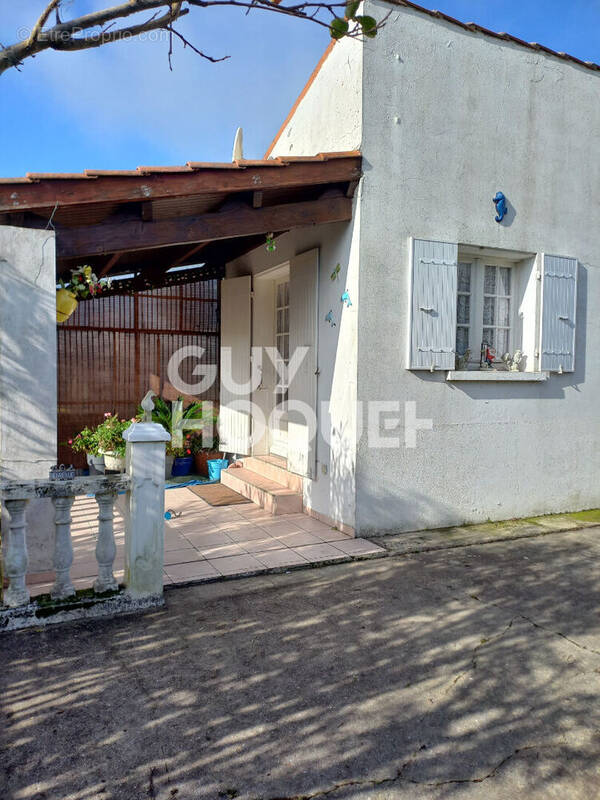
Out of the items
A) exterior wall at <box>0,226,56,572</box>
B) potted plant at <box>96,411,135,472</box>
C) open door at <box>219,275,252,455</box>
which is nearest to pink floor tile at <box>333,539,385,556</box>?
exterior wall at <box>0,226,56,572</box>

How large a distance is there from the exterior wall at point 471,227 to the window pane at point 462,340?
449 millimetres

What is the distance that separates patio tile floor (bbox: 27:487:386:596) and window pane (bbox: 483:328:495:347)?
105 inches

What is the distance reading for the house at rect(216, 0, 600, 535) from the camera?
5.30m

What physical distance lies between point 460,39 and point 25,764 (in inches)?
260

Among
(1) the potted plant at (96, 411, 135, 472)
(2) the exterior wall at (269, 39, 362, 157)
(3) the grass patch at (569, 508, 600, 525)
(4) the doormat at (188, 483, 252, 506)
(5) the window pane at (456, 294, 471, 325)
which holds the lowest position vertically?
(3) the grass patch at (569, 508, 600, 525)

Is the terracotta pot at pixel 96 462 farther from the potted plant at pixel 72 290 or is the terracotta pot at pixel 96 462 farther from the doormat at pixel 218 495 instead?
the potted plant at pixel 72 290

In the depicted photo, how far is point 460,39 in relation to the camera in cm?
552

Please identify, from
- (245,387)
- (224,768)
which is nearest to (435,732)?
(224,768)

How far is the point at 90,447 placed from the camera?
760 centimetres

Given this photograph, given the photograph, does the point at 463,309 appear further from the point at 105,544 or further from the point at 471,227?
the point at 105,544

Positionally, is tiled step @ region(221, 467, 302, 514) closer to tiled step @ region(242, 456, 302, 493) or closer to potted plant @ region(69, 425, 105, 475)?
tiled step @ region(242, 456, 302, 493)

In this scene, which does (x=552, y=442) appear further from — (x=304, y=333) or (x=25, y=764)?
(x=25, y=764)

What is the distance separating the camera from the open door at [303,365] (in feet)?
19.6

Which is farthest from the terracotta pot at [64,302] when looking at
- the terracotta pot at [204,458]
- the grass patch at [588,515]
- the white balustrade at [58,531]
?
the grass patch at [588,515]
